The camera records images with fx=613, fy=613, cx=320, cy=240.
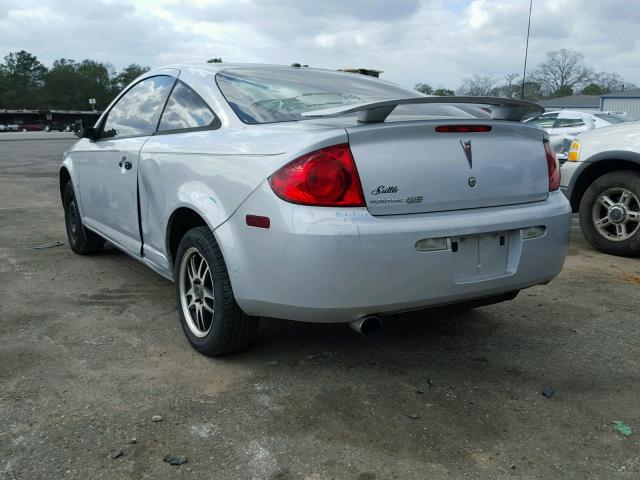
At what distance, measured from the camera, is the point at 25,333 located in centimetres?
360

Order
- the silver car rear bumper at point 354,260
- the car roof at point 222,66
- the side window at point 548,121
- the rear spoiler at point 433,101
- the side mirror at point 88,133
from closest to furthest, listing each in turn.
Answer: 1. the silver car rear bumper at point 354,260
2. the rear spoiler at point 433,101
3. the car roof at point 222,66
4. the side mirror at point 88,133
5. the side window at point 548,121

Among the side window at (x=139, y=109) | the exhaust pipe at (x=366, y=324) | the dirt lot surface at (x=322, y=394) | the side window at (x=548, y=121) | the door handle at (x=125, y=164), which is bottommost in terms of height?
the dirt lot surface at (x=322, y=394)

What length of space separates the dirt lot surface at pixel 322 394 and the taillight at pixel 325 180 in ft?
2.53

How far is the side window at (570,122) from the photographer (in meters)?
14.0

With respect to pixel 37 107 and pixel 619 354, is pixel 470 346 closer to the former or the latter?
pixel 619 354

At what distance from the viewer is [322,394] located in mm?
2863

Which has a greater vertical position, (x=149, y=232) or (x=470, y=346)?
(x=149, y=232)

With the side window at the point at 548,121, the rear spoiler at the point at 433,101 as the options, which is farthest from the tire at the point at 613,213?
the side window at the point at 548,121

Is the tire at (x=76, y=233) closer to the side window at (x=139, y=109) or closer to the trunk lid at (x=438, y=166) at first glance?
the side window at (x=139, y=109)

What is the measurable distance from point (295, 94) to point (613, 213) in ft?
12.4

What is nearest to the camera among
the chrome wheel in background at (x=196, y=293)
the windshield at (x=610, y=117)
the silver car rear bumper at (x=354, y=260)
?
the silver car rear bumper at (x=354, y=260)

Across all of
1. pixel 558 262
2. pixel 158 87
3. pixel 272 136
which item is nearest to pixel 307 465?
pixel 272 136

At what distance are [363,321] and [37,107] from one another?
127m

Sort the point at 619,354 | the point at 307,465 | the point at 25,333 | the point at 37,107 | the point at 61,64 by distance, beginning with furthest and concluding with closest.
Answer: the point at 61,64
the point at 37,107
the point at 25,333
the point at 619,354
the point at 307,465
